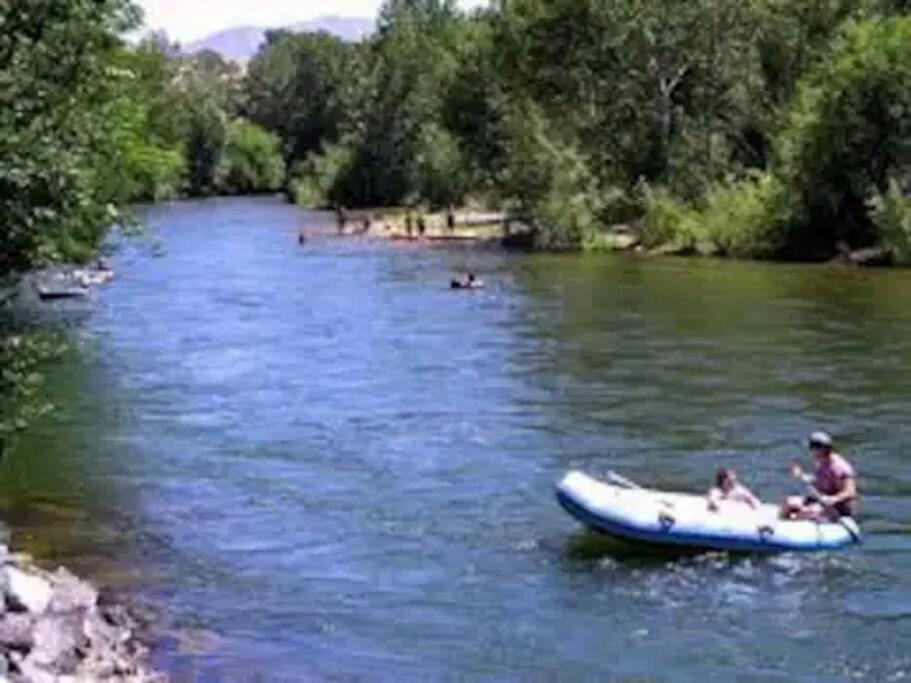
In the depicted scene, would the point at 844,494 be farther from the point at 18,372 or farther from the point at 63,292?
the point at 63,292

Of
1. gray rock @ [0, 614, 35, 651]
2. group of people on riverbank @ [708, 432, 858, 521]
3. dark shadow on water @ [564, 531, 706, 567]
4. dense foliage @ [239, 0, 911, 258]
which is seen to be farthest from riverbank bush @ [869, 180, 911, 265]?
gray rock @ [0, 614, 35, 651]

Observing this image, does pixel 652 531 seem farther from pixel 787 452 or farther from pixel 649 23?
pixel 649 23

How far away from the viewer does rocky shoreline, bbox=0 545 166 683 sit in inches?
548

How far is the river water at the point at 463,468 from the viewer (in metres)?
16.8

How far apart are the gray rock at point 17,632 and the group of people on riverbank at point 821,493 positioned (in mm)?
8478

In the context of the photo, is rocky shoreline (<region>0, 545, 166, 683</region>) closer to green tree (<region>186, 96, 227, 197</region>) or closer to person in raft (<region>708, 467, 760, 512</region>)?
person in raft (<region>708, 467, 760, 512</region>)

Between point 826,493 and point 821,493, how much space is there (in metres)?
0.09

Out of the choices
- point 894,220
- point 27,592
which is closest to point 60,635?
point 27,592

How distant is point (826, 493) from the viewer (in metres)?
20.4

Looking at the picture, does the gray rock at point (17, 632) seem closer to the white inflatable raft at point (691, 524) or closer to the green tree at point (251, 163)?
the white inflatable raft at point (691, 524)

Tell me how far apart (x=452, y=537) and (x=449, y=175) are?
219 ft

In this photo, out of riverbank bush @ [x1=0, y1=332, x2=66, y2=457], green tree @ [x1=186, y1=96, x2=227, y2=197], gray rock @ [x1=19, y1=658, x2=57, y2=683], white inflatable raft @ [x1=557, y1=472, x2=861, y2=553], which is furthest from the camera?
green tree @ [x1=186, y1=96, x2=227, y2=197]

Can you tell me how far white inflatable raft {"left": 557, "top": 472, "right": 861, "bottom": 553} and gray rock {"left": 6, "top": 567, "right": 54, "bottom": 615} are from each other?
21.4ft

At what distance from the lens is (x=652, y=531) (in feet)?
63.2
